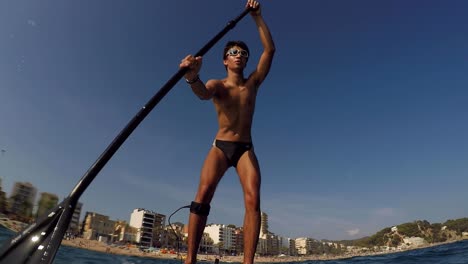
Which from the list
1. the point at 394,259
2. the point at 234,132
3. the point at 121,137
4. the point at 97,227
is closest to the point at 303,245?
the point at 97,227

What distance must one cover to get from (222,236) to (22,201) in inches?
3070

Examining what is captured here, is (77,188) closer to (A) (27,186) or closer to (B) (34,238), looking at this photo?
(B) (34,238)

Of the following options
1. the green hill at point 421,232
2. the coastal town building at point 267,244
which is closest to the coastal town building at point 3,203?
the coastal town building at point 267,244

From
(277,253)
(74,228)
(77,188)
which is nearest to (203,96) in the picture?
(77,188)

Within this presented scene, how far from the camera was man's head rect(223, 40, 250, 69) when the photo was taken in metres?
4.29

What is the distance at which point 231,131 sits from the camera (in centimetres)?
393

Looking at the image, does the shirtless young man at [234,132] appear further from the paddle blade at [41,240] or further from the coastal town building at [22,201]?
the coastal town building at [22,201]

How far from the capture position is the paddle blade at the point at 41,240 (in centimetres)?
215

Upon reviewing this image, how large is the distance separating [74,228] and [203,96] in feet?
401

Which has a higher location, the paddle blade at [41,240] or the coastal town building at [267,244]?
the paddle blade at [41,240]

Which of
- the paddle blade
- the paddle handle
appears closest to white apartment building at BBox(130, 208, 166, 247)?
the paddle blade

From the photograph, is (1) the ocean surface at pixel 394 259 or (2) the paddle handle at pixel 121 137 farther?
(1) the ocean surface at pixel 394 259

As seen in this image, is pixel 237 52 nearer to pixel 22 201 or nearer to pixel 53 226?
pixel 53 226

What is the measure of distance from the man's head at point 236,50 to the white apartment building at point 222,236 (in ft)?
417
